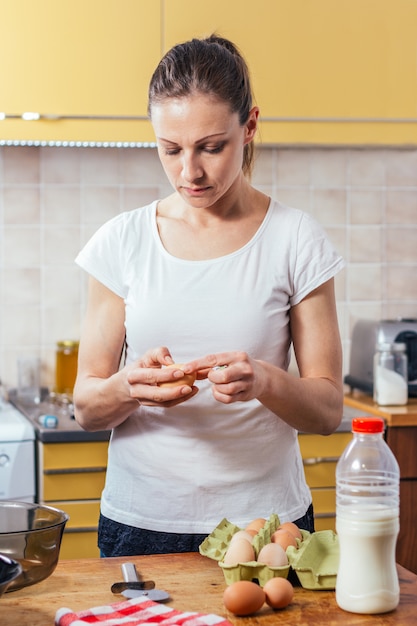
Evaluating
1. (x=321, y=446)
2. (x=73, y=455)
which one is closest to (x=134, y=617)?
(x=73, y=455)

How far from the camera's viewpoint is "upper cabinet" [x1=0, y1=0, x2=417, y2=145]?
2490 mm

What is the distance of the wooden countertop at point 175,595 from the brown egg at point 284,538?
0.20ft

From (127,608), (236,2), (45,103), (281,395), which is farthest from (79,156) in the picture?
(127,608)

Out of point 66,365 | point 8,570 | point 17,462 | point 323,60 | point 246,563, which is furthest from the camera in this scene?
point 66,365

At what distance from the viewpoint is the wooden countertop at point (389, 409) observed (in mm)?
2521

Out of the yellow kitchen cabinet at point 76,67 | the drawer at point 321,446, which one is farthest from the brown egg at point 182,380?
the yellow kitchen cabinet at point 76,67

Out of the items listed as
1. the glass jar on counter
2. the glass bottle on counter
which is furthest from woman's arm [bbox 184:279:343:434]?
the glass jar on counter

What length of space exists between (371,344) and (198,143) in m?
1.62

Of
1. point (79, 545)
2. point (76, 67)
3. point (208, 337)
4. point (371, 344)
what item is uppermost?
point (76, 67)

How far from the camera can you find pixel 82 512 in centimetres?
238

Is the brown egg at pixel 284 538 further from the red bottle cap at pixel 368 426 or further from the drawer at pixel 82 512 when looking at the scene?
the drawer at pixel 82 512

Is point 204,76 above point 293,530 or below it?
above

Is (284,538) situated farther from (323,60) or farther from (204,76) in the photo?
(323,60)

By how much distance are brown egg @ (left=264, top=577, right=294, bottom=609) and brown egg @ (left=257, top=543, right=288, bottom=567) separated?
0.04 metres
